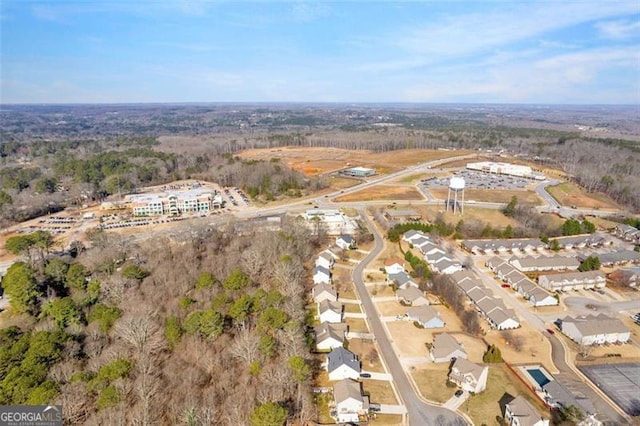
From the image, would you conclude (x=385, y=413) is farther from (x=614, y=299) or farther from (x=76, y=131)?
(x=76, y=131)

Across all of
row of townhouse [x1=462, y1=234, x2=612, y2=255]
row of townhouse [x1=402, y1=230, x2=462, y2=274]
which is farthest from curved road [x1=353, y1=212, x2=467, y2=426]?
row of townhouse [x1=462, y1=234, x2=612, y2=255]

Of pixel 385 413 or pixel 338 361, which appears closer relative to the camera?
pixel 385 413

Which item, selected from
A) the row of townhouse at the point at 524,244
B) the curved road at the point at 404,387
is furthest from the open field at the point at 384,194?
the curved road at the point at 404,387

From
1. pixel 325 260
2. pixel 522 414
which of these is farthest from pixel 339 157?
pixel 522 414

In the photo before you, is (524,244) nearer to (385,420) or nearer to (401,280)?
(401,280)

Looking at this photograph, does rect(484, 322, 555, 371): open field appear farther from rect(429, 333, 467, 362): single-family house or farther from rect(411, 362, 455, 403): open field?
rect(411, 362, 455, 403): open field

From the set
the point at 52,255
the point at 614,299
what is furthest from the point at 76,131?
the point at 614,299
